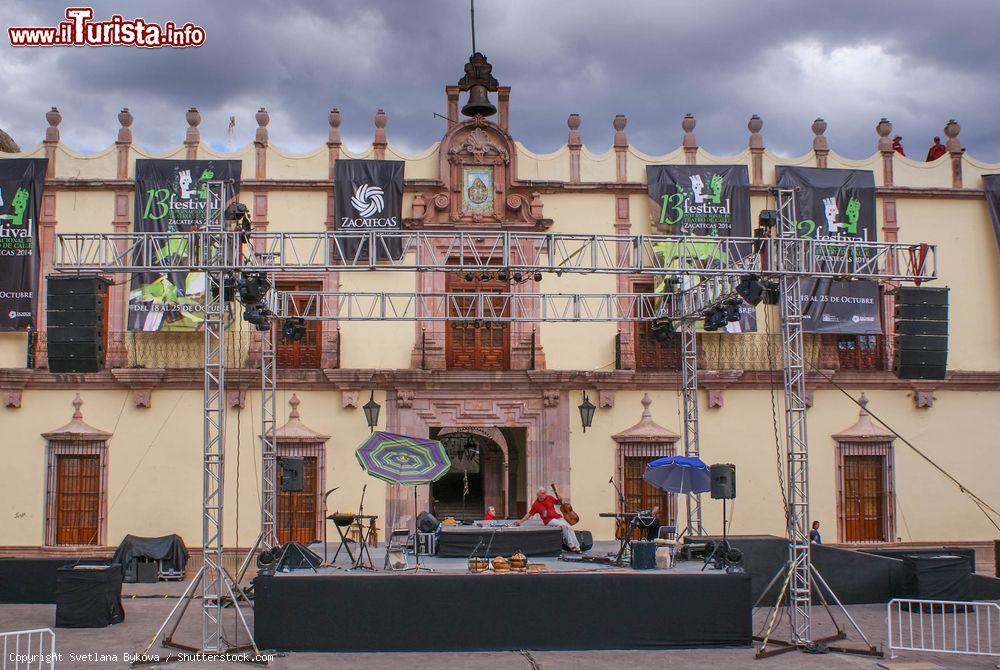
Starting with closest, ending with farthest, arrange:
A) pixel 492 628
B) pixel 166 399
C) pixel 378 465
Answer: pixel 492 628
pixel 378 465
pixel 166 399

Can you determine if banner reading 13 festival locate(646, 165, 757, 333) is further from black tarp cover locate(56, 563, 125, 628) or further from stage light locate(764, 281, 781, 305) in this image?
black tarp cover locate(56, 563, 125, 628)

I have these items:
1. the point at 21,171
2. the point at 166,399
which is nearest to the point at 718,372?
the point at 166,399

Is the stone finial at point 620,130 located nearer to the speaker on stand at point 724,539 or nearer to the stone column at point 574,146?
the stone column at point 574,146

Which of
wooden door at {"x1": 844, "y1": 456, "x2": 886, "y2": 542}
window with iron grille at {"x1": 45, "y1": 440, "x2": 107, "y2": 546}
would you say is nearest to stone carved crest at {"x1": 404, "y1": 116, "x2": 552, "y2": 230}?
window with iron grille at {"x1": 45, "y1": 440, "x2": 107, "y2": 546}

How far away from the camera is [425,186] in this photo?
70.0ft

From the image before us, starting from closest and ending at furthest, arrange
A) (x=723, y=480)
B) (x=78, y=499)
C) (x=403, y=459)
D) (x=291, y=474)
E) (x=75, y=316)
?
(x=403, y=459)
(x=723, y=480)
(x=75, y=316)
(x=291, y=474)
(x=78, y=499)

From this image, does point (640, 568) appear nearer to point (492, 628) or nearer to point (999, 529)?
point (492, 628)

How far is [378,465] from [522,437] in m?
8.79

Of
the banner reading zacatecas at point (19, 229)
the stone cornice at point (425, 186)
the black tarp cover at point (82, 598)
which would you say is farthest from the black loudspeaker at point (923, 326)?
the banner reading zacatecas at point (19, 229)

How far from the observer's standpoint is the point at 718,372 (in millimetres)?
21125

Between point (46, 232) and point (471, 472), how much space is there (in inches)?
496

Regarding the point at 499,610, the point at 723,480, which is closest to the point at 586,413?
the point at 723,480

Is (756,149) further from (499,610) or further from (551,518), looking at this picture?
(499,610)

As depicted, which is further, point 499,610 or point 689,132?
point 689,132
